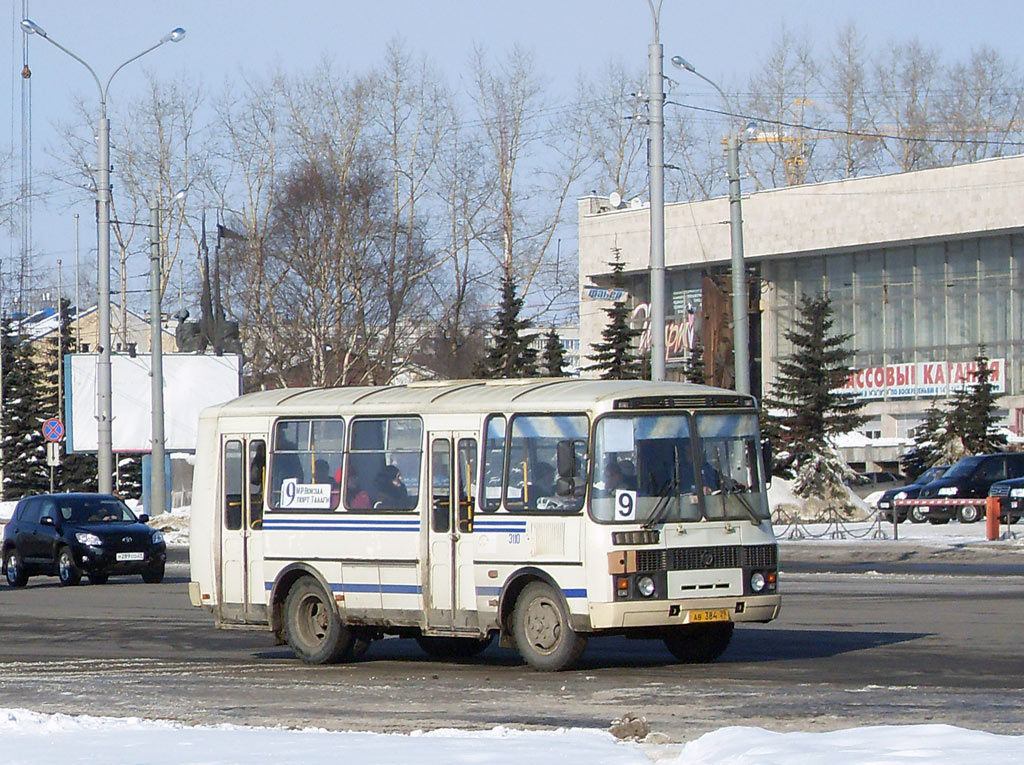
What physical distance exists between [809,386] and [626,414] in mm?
37449

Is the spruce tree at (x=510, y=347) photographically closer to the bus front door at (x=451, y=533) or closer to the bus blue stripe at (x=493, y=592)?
the bus front door at (x=451, y=533)

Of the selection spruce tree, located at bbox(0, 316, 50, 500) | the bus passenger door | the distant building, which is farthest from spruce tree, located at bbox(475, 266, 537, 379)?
the bus passenger door

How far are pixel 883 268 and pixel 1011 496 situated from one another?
41.3 meters

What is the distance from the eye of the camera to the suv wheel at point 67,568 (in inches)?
1153

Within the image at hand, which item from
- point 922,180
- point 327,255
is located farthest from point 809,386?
point 922,180

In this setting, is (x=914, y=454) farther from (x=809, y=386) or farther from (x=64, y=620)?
(x=64, y=620)

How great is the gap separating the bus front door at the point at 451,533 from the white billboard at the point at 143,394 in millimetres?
41636

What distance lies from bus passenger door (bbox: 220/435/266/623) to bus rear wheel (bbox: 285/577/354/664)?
1.14 ft

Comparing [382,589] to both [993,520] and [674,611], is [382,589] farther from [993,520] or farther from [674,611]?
[993,520]

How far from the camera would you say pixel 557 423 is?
13.9m

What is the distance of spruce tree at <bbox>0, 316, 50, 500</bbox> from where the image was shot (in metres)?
72.8

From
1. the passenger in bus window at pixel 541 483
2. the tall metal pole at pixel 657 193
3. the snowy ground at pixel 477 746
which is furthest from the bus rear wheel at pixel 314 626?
the tall metal pole at pixel 657 193

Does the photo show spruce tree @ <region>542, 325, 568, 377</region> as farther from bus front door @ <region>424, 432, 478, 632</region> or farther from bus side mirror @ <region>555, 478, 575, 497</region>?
bus side mirror @ <region>555, 478, 575, 497</region>

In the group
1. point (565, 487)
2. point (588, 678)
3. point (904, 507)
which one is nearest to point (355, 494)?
point (565, 487)
